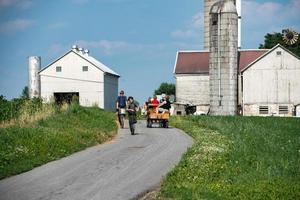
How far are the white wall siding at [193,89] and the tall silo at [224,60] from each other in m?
7.18

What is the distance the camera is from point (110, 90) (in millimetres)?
69125

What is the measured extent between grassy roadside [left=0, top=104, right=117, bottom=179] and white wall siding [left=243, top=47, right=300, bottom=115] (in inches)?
1585

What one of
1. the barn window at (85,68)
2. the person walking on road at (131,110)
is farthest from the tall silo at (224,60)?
the person walking on road at (131,110)

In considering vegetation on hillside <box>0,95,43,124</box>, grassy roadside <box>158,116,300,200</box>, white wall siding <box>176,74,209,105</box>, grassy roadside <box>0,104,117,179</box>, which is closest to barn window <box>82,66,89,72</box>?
white wall siding <box>176,74,209,105</box>

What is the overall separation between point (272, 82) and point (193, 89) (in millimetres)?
9862

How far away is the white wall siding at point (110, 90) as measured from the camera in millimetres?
66812

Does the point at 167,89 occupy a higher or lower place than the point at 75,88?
higher

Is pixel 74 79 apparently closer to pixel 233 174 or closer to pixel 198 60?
pixel 198 60

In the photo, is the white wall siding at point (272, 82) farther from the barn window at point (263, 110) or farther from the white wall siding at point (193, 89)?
the white wall siding at point (193, 89)

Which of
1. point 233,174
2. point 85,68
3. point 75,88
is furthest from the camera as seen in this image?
point 75,88

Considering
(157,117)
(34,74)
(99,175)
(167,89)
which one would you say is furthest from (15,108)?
(167,89)

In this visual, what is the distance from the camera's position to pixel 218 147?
16.6m

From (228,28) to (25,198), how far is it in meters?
50.2

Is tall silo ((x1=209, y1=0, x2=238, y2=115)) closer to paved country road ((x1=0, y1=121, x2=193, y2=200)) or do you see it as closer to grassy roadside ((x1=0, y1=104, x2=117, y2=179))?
grassy roadside ((x1=0, y1=104, x2=117, y2=179))
